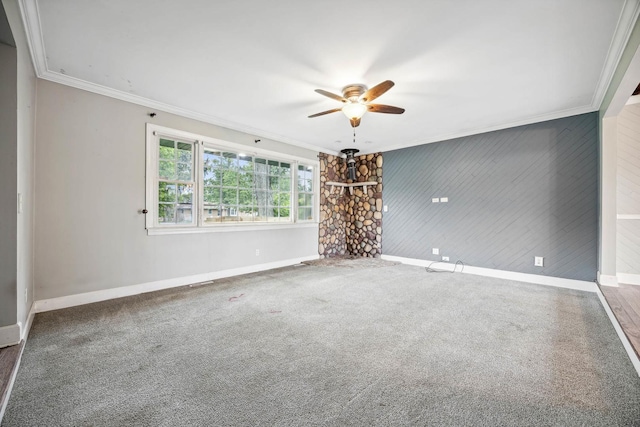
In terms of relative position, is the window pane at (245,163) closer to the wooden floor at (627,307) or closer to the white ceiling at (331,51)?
the white ceiling at (331,51)

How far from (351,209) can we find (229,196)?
124 inches

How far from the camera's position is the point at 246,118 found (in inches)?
166

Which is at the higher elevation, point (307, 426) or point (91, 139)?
point (91, 139)

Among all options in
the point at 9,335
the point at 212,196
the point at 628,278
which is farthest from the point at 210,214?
the point at 628,278

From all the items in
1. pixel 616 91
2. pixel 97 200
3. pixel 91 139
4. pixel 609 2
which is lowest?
pixel 97 200

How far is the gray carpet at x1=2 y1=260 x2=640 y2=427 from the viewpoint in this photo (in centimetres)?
140

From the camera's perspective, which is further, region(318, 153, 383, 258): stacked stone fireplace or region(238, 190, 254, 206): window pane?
region(318, 153, 383, 258): stacked stone fireplace

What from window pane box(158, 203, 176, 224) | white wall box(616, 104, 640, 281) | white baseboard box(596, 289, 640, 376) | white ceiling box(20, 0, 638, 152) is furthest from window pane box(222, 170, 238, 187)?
white wall box(616, 104, 640, 281)

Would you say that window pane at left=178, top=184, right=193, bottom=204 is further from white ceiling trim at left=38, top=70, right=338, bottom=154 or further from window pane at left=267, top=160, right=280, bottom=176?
window pane at left=267, top=160, right=280, bottom=176

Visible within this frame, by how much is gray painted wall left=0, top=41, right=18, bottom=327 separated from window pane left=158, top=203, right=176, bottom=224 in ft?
5.74

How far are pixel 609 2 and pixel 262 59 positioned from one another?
263 cm

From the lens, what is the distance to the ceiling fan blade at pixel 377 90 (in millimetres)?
2606

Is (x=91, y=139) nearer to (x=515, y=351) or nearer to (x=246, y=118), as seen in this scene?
(x=246, y=118)

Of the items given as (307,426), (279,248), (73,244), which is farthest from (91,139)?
(307,426)
